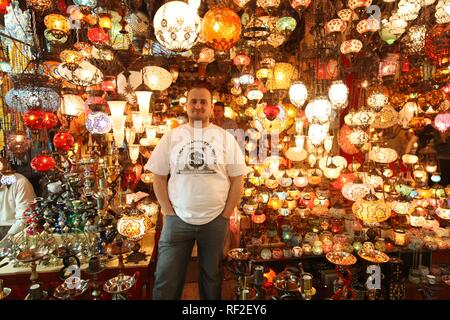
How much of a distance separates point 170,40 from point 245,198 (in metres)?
2.10

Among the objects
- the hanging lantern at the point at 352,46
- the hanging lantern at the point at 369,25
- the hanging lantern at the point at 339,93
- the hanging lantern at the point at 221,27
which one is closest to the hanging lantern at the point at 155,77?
the hanging lantern at the point at 221,27

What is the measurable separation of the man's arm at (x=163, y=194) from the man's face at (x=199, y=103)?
511 millimetres

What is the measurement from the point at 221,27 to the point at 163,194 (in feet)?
3.98

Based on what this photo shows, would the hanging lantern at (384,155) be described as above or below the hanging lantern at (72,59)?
below

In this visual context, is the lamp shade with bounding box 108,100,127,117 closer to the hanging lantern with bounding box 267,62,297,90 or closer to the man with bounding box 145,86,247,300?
the man with bounding box 145,86,247,300

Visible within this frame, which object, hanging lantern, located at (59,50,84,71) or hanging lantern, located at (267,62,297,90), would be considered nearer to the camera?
hanging lantern, located at (59,50,84,71)

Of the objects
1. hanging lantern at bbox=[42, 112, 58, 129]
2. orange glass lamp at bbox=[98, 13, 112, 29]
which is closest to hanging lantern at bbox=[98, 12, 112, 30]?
orange glass lamp at bbox=[98, 13, 112, 29]

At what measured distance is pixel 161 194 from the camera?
1.99 meters

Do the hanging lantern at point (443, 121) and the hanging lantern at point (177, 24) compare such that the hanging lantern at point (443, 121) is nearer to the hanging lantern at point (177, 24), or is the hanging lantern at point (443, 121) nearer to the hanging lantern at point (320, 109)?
the hanging lantern at point (320, 109)

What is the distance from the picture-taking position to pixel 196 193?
6.27ft

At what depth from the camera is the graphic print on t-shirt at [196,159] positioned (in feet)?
6.36

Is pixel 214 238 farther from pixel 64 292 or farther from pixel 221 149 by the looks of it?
pixel 64 292

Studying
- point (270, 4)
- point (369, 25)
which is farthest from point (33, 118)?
point (369, 25)

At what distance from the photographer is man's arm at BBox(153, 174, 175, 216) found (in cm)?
198
